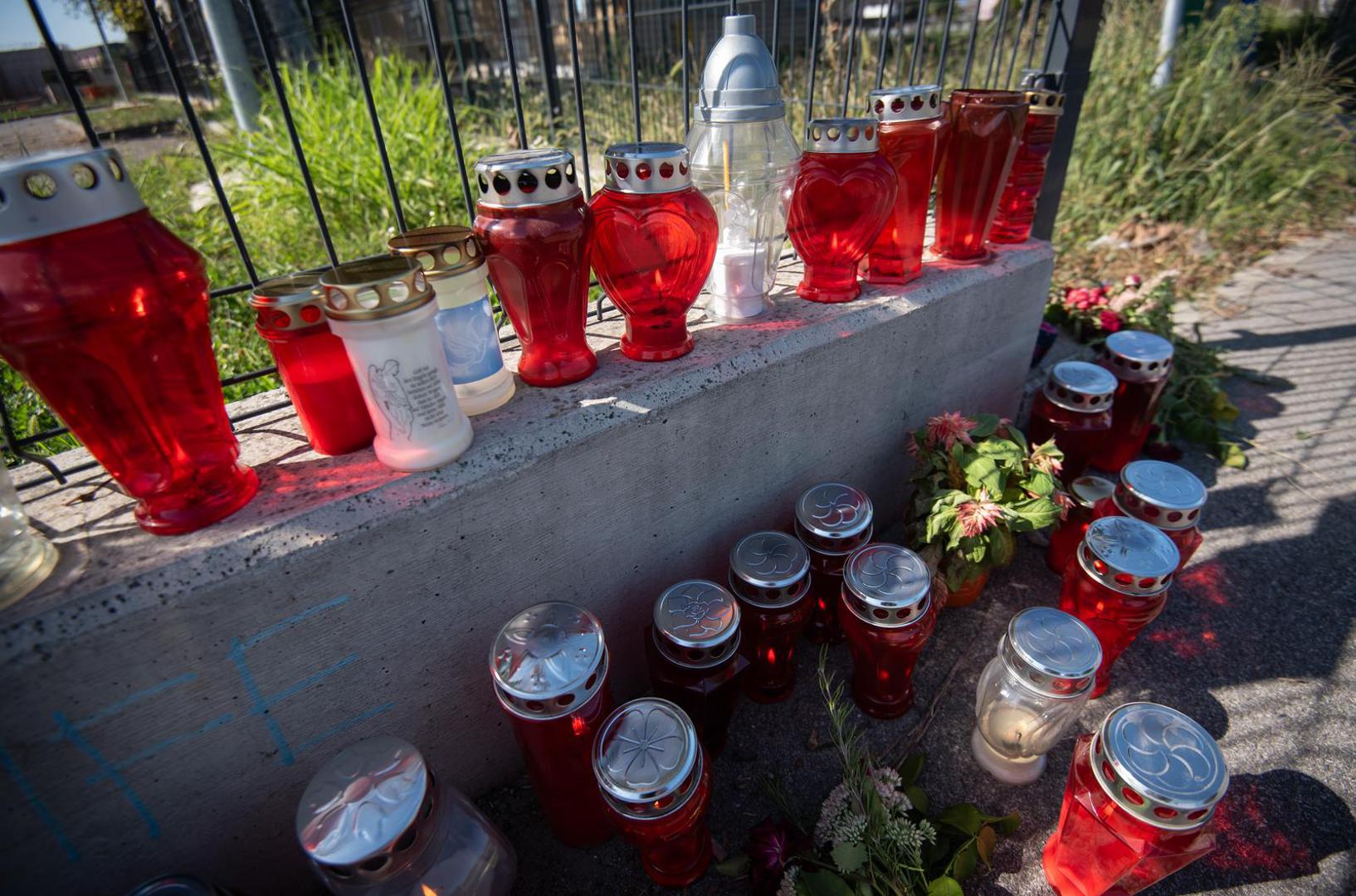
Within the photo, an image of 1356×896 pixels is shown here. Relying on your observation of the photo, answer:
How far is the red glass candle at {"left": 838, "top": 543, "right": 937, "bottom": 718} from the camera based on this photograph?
1338 millimetres

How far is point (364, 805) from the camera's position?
0.95 m

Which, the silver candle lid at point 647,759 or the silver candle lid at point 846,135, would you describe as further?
the silver candle lid at point 846,135

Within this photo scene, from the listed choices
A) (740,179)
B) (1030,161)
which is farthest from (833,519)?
(1030,161)

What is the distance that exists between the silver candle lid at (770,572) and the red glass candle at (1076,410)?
1071 millimetres

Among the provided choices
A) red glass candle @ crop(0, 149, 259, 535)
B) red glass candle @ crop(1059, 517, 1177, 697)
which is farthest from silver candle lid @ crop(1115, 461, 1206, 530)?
red glass candle @ crop(0, 149, 259, 535)

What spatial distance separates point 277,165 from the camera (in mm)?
3334

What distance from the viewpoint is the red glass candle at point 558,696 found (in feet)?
3.55

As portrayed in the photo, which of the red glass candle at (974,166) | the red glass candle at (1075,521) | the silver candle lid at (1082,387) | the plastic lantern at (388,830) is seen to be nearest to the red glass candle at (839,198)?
the red glass candle at (974,166)

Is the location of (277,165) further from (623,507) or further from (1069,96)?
(1069,96)

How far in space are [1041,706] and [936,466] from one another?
629 millimetres

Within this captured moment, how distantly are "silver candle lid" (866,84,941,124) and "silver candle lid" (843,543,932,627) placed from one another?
106cm

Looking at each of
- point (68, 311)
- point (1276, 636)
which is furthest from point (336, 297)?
point (1276, 636)

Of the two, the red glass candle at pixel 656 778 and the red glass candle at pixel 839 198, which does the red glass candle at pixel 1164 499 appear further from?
A: the red glass candle at pixel 656 778

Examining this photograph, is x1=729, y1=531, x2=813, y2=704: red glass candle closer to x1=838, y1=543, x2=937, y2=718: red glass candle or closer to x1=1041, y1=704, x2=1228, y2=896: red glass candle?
x1=838, y1=543, x2=937, y2=718: red glass candle
